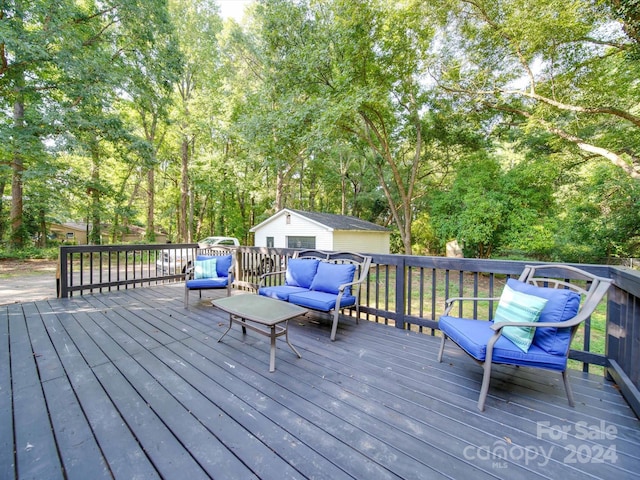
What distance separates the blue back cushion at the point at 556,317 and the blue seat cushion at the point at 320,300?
1721mm

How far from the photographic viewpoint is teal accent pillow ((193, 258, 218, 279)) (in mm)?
4238

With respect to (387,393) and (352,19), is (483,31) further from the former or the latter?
(387,393)

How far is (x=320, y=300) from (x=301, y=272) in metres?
0.78

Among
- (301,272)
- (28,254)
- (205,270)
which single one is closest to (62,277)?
(205,270)

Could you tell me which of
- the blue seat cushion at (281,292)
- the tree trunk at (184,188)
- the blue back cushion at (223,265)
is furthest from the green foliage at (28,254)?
the blue seat cushion at (281,292)

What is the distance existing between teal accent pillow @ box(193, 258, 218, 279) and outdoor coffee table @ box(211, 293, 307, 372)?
1541mm

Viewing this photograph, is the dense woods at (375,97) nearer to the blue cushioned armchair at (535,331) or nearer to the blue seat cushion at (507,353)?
the blue cushioned armchair at (535,331)

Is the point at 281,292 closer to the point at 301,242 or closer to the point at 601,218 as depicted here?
the point at 301,242

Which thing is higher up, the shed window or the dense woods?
the dense woods

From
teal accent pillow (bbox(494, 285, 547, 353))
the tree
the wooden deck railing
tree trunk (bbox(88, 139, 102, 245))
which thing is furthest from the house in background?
teal accent pillow (bbox(494, 285, 547, 353))

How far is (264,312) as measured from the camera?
247 cm

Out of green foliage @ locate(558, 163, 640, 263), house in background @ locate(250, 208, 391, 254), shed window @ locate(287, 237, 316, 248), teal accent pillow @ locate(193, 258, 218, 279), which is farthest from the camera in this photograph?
shed window @ locate(287, 237, 316, 248)

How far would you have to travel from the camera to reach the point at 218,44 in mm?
14266

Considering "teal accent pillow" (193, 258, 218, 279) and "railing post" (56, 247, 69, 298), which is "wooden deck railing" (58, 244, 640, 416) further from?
→ "teal accent pillow" (193, 258, 218, 279)
